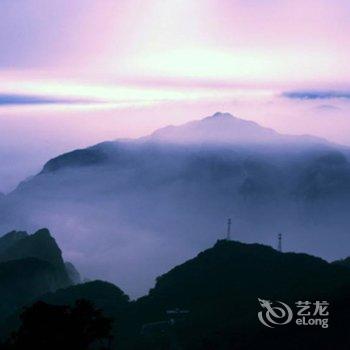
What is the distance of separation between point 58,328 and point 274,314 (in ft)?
212

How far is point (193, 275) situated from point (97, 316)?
107216 millimetres

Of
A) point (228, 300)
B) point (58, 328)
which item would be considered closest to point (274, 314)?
point (228, 300)

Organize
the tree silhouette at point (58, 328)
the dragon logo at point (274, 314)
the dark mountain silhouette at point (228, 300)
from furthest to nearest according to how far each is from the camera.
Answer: the dark mountain silhouette at point (228, 300), the dragon logo at point (274, 314), the tree silhouette at point (58, 328)

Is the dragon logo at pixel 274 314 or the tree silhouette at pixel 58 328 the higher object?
the tree silhouette at pixel 58 328

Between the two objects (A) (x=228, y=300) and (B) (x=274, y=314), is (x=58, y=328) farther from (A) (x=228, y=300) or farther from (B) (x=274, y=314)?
(A) (x=228, y=300)

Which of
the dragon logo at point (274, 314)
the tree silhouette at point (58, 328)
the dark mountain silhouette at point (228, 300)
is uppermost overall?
the tree silhouette at point (58, 328)

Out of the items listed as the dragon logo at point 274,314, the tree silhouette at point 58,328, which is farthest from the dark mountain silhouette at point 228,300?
the tree silhouette at point 58,328

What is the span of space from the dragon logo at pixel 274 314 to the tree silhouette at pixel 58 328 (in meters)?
58.1

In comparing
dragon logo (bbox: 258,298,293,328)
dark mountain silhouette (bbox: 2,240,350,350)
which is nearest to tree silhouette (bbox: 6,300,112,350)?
dragon logo (bbox: 258,298,293,328)

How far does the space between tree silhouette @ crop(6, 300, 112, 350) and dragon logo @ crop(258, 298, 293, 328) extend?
5811cm

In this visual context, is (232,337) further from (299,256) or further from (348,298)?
(299,256)

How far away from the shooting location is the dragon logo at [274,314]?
359 feet

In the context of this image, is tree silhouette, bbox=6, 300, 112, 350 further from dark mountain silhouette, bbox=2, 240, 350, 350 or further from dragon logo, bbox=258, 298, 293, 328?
dark mountain silhouette, bbox=2, 240, 350, 350

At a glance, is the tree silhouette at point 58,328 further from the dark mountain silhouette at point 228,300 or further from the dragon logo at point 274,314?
the dark mountain silhouette at point 228,300
